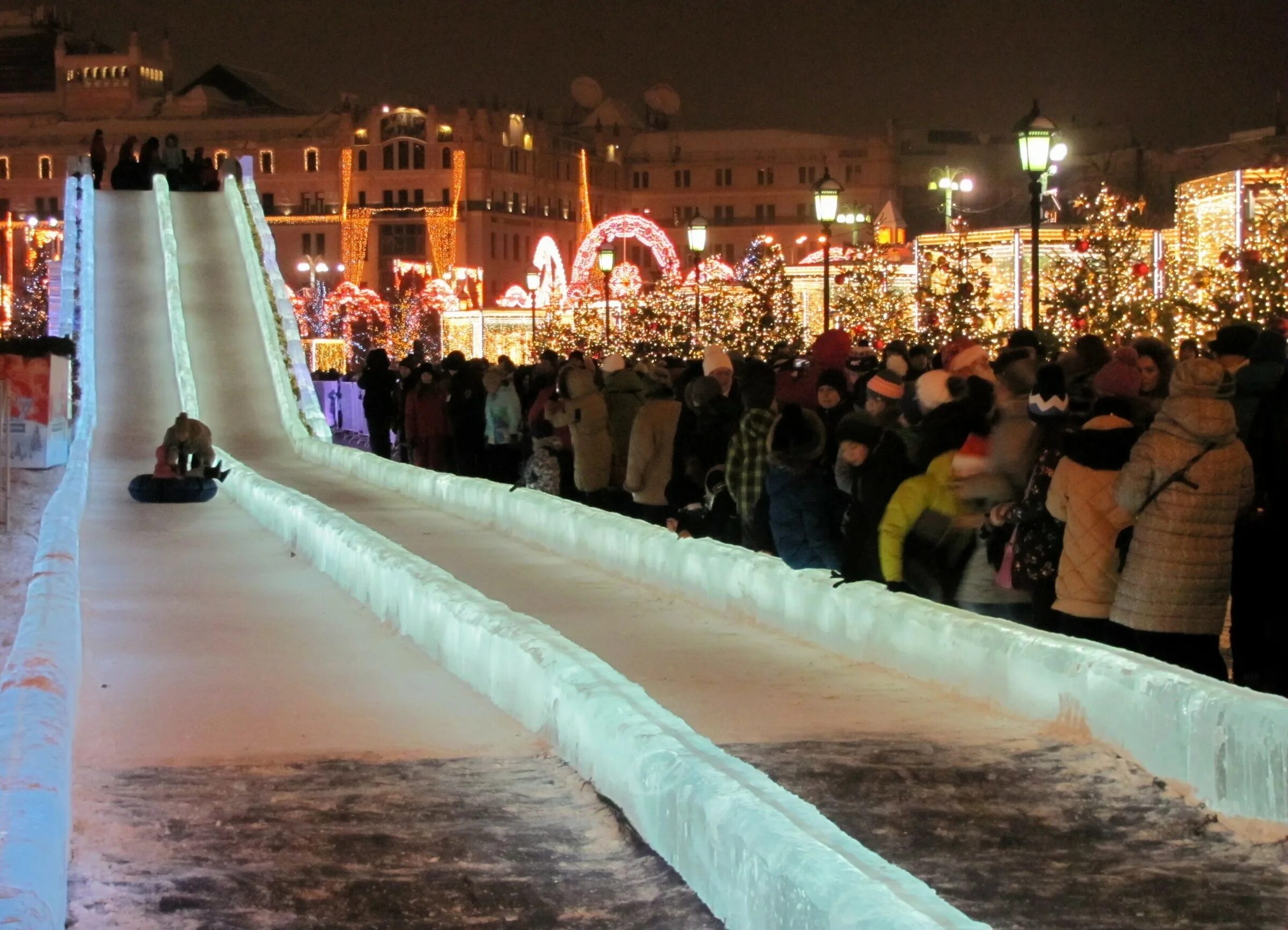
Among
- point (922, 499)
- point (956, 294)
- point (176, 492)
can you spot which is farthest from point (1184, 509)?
point (956, 294)

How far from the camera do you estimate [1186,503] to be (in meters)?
7.63

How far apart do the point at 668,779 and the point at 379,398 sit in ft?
68.4

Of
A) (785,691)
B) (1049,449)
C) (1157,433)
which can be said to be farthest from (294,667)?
(1157,433)

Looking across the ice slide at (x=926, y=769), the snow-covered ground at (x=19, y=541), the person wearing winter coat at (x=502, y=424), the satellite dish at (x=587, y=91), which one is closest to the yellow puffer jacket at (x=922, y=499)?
the ice slide at (x=926, y=769)

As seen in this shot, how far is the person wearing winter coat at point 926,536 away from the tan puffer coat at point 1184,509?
134cm

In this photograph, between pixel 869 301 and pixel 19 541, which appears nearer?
pixel 19 541

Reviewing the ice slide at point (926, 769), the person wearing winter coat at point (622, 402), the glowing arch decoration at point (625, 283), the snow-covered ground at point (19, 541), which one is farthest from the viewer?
the glowing arch decoration at point (625, 283)

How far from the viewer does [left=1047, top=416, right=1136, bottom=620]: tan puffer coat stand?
8008mm

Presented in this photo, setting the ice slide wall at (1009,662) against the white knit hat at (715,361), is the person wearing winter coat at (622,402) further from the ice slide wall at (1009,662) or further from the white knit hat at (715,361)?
the white knit hat at (715,361)

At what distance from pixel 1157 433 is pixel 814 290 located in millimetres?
34689

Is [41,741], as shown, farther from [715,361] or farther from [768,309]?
[768,309]

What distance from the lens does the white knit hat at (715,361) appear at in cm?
1304

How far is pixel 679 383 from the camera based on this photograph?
14984 mm

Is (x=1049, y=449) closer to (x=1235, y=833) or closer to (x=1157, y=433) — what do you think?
(x=1157, y=433)
